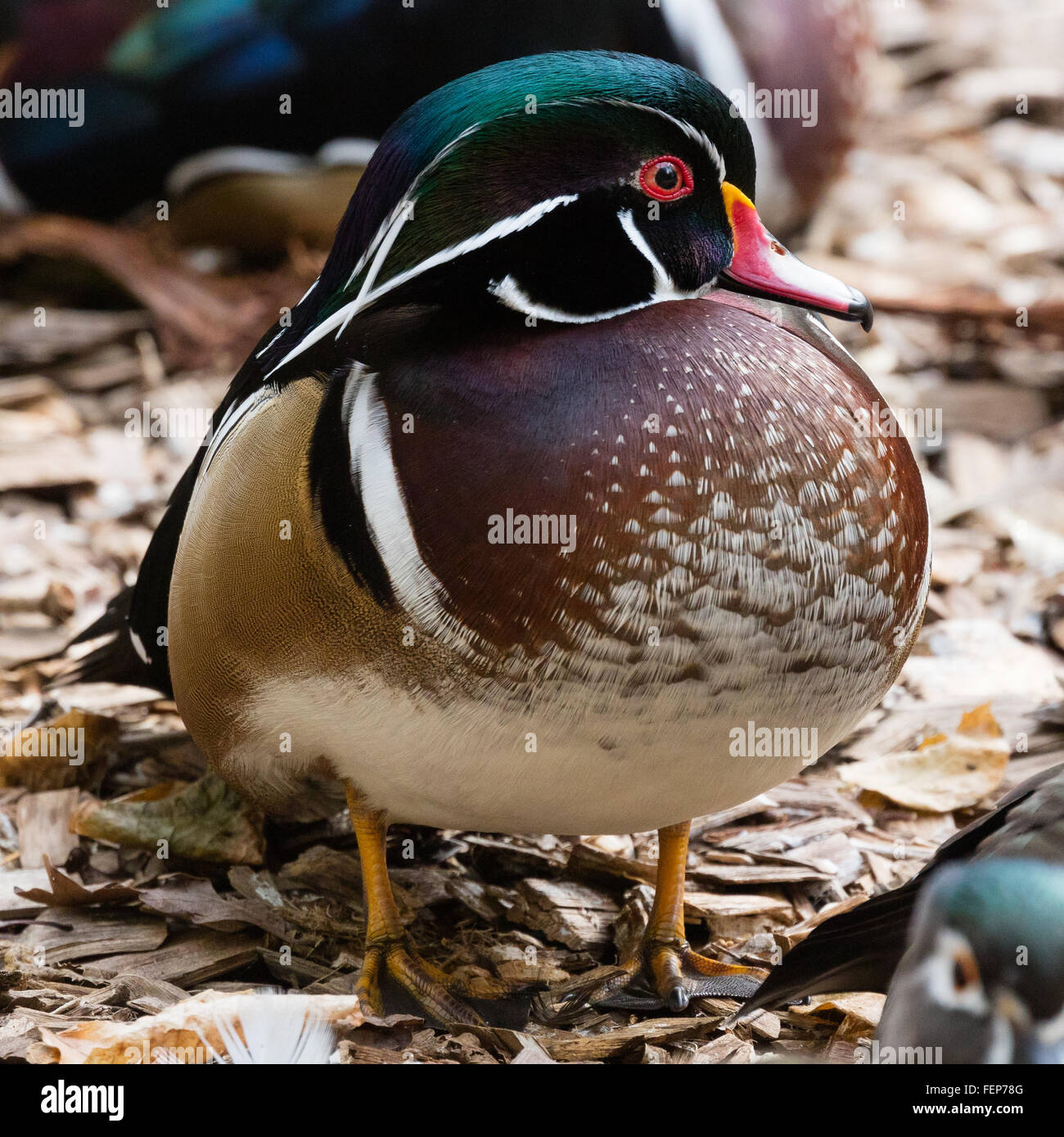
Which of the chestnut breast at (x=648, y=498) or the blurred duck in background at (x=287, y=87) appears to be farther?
the blurred duck in background at (x=287, y=87)

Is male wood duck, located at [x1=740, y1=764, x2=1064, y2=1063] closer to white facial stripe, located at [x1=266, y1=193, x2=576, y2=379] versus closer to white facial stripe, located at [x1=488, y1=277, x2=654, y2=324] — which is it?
white facial stripe, located at [x1=488, y1=277, x2=654, y2=324]

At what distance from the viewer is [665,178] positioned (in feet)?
5.31

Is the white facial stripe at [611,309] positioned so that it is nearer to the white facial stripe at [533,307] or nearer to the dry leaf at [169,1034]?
the white facial stripe at [533,307]

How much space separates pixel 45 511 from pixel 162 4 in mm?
1634

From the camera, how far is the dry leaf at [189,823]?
89.2 inches

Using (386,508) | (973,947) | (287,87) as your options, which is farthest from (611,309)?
(287,87)

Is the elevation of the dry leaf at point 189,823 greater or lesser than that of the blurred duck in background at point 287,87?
lesser

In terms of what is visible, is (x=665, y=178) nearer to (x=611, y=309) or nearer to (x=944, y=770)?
(x=611, y=309)

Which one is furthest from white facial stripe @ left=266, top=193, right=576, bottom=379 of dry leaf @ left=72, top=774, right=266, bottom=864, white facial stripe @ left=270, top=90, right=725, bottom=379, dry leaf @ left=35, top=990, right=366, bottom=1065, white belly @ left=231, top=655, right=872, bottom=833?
dry leaf @ left=72, top=774, right=266, bottom=864

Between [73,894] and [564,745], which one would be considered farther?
[73,894]

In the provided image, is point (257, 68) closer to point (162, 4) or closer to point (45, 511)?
point (162, 4)

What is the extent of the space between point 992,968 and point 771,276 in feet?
2.65

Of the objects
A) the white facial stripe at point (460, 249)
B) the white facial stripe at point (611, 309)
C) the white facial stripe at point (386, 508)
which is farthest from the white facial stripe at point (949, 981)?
the white facial stripe at point (460, 249)
